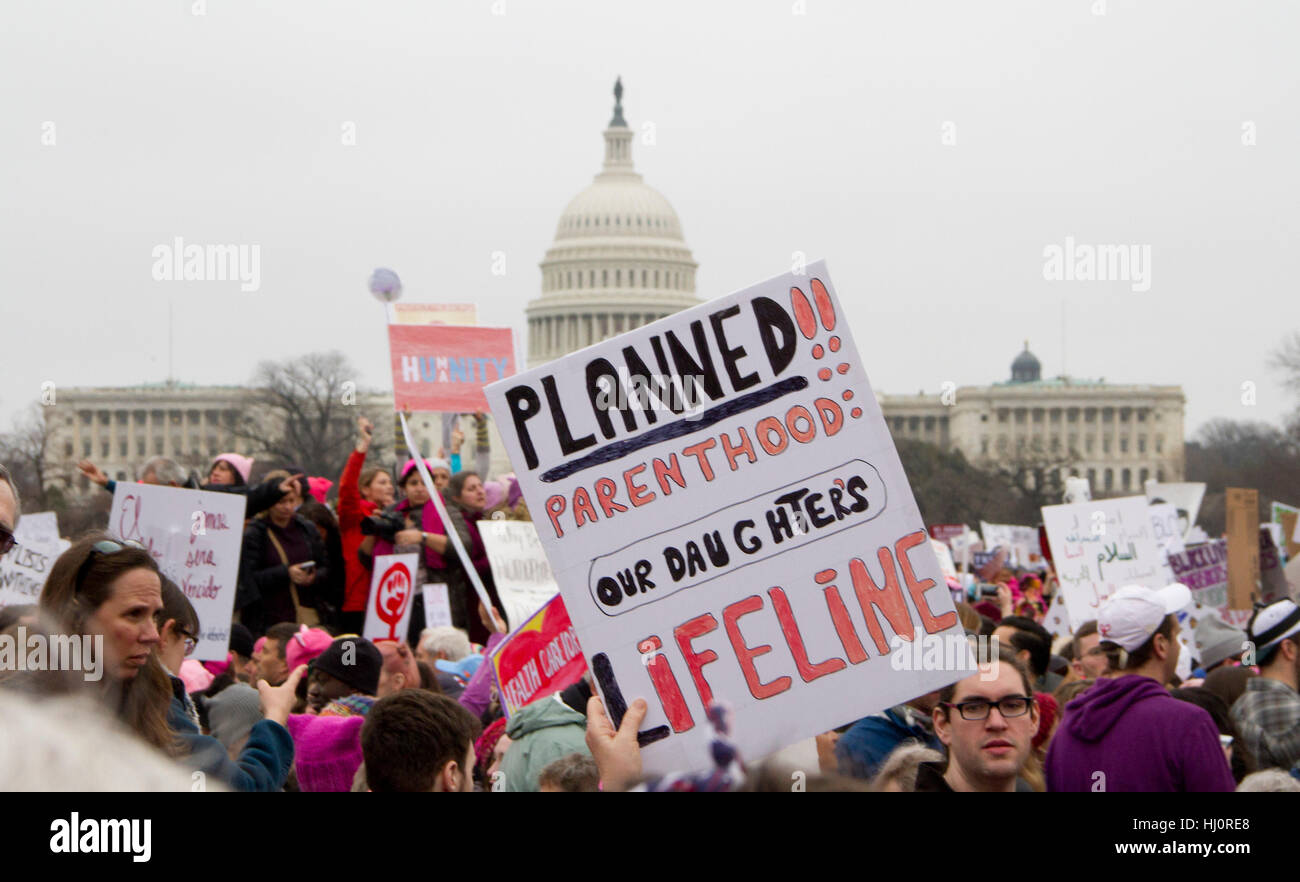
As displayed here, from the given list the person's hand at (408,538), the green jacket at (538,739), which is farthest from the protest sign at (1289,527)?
the green jacket at (538,739)

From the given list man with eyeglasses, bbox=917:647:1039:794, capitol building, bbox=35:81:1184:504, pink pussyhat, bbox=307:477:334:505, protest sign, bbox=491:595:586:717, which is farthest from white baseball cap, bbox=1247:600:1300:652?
capitol building, bbox=35:81:1184:504

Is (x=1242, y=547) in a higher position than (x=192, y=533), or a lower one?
lower

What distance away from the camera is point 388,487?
9578mm

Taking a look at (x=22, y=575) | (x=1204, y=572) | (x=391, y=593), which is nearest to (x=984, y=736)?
(x=391, y=593)

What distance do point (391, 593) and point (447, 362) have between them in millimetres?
3024

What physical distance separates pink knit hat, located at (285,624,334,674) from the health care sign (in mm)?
2569

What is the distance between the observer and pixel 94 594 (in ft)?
12.1

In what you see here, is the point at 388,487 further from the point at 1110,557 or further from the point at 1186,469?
the point at 1186,469

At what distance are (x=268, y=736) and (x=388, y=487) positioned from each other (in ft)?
18.7

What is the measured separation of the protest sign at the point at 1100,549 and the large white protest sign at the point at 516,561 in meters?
3.83

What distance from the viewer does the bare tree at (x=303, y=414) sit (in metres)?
70.2

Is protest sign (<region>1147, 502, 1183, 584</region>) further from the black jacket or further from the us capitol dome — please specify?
the us capitol dome

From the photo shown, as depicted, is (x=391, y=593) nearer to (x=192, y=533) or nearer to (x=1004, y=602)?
(x=192, y=533)
